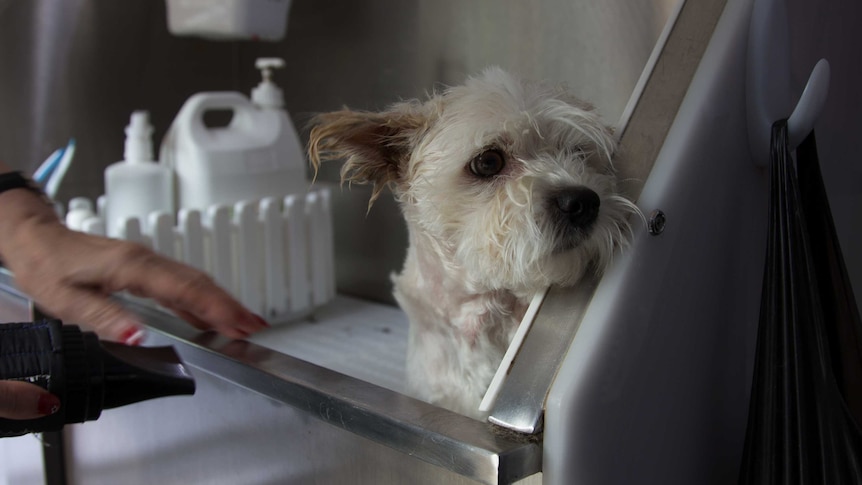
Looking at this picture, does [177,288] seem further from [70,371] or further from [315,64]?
[315,64]

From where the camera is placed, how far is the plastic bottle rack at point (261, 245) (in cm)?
130

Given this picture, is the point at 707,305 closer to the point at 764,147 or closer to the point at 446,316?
the point at 764,147

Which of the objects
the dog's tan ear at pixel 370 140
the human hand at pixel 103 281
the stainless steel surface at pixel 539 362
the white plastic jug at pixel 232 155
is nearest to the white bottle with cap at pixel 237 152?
the white plastic jug at pixel 232 155

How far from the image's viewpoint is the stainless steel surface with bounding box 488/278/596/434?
0.46 m

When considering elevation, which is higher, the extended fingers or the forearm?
the forearm

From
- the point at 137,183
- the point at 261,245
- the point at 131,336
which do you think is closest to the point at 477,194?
the point at 131,336

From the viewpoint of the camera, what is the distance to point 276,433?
590 millimetres

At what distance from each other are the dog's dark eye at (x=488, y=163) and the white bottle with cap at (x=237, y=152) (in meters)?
0.82

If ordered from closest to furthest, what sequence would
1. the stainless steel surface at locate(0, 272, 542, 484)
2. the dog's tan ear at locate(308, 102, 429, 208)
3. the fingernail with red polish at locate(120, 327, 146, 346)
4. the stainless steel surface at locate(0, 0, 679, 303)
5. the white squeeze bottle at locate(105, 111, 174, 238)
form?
the stainless steel surface at locate(0, 272, 542, 484), the fingernail with red polish at locate(120, 327, 146, 346), the dog's tan ear at locate(308, 102, 429, 208), the stainless steel surface at locate(0, 0, 679, 303), the white squeeze bottle at locate(105, 111, 174, 238)

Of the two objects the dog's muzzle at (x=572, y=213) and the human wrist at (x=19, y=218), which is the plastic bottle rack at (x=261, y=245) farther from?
the dog's muzzle at (x=572, y=213)

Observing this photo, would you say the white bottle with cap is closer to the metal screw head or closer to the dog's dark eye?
the dog's dark eye

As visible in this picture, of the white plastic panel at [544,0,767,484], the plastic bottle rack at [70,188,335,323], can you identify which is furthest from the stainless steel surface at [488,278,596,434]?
the plastic bottle rack at [70,188,335,323]

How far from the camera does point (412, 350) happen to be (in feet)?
2.94

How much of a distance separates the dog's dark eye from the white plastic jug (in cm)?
82
